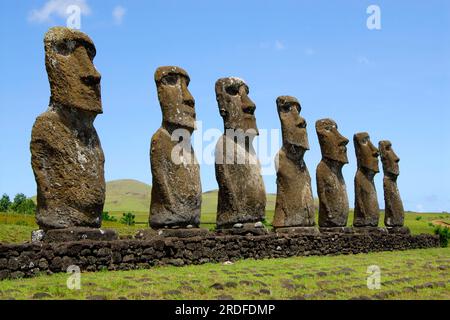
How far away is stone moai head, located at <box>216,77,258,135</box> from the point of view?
18922mm

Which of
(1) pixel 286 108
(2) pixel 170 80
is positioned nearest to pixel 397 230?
(1) pixel 286 108

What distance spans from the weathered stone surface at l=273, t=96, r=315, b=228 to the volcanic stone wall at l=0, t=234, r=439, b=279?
95 cm

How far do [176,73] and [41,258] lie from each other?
6.75 metres

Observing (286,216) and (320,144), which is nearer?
(286,216)

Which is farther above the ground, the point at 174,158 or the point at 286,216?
the point at 174,158

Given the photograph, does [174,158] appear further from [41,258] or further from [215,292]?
[215,292]

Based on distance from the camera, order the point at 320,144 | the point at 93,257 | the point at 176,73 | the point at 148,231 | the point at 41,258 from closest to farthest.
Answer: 1. the point at 41,258
2. the point at 93,257
3. the point at 148,231
4. the point at 176,73
5. the point at 320,144

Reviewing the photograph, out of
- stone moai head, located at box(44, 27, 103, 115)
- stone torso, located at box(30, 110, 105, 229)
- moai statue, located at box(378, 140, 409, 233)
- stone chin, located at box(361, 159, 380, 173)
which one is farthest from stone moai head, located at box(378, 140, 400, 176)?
stone torso, located at box(30, 110, 105, 229)

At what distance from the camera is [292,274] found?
1305 centimetres

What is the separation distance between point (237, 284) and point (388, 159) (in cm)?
1930

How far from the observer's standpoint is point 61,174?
43.5 ft

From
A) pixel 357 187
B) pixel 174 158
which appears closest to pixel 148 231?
pixel 174 158
